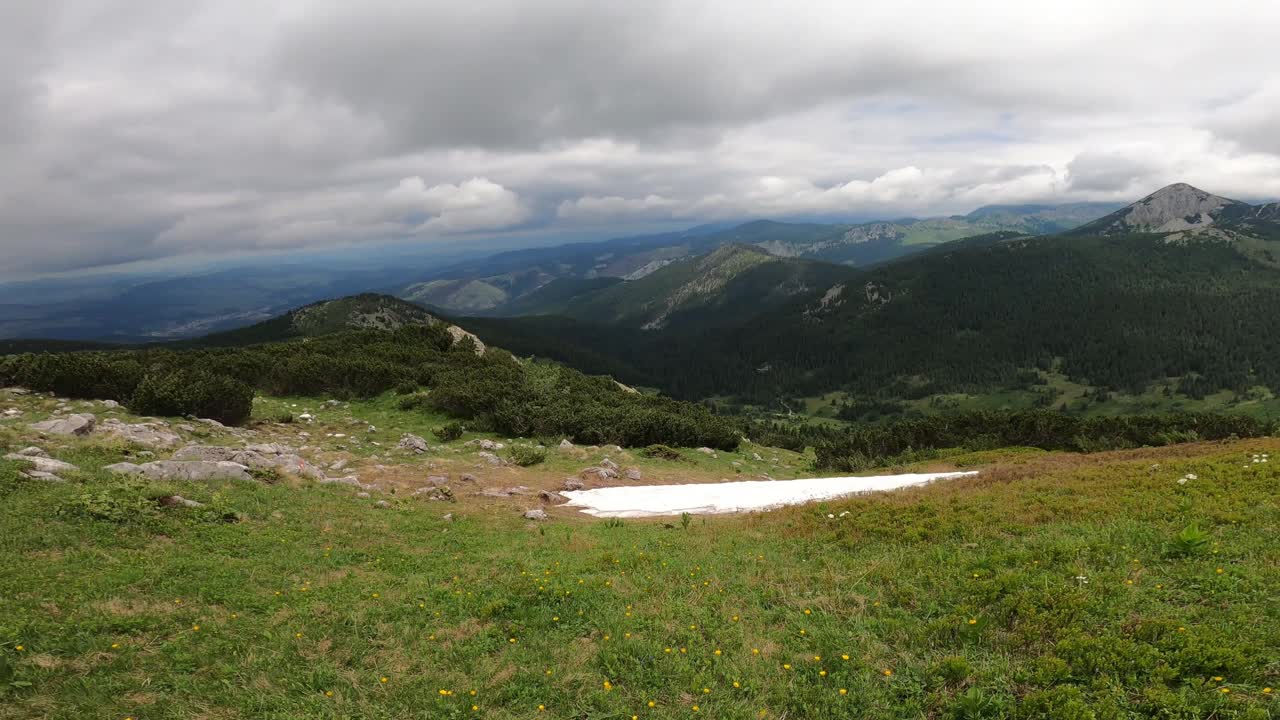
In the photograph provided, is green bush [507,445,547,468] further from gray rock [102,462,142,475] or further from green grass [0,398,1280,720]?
gray rock [102,462,142,475]

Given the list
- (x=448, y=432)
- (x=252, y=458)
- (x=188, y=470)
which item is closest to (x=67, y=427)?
(x=252, y=458)

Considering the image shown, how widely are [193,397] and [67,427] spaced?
6.60 metres

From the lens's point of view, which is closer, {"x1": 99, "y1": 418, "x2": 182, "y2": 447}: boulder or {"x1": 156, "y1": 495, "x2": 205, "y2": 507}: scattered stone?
{"x1": 156, "y1": 495, "x2": 205, "y2": 507}: scattered stone

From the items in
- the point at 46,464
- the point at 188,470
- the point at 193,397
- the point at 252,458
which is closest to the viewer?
the point at 46,464

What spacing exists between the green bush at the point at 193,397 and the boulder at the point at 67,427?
4.87 meters

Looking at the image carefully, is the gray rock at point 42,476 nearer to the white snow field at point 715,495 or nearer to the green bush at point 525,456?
the white snow field at point 715,495

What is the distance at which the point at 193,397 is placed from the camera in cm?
2762

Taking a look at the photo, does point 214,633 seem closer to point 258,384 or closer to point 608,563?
point 608,563

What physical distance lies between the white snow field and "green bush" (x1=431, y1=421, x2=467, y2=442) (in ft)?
35.4

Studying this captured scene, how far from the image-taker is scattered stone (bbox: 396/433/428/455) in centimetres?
2820

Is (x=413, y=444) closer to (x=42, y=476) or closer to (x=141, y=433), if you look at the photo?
(x=141, y=433)

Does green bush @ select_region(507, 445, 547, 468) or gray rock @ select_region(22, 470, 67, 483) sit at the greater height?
gray rock @ select_region(22, 470, 67, 483)

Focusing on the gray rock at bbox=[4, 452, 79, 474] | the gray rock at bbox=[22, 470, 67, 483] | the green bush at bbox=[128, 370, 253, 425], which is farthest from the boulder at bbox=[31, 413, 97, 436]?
the gray rock at bbox=[22, 470, 67, 483]

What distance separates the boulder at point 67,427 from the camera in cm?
2027
